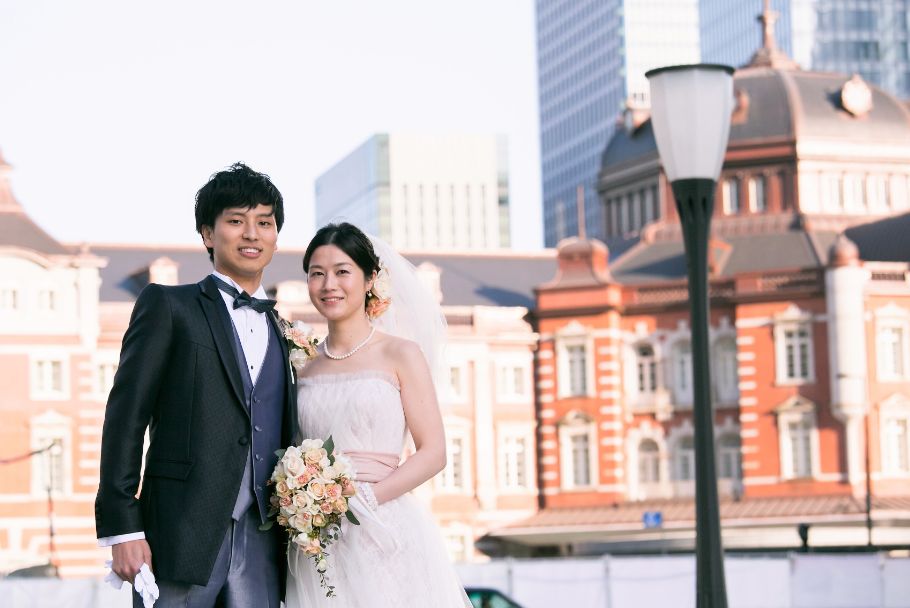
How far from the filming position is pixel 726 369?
159ft

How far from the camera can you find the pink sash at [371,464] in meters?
6.30

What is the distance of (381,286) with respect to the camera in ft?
21.7

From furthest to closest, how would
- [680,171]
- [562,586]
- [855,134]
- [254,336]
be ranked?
1. [855,134]
2. [562,586]
3. [680,171]
4. [254,336]

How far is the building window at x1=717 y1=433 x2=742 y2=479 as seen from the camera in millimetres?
47750

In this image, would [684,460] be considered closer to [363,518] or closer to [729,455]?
[729,455]

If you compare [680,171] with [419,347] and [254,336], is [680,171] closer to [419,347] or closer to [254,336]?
[419,347]

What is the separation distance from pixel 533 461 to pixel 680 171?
39746 millimetres

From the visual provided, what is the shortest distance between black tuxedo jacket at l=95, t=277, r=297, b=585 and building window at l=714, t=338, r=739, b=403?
42.7m

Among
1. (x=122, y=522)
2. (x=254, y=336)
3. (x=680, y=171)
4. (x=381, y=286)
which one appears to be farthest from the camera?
(x=680, y=171)

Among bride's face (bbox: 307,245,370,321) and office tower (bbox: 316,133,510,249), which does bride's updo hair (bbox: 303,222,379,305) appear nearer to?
bride's face (bbox: 307,245,370,321)

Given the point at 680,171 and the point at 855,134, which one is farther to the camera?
the point at 855,134

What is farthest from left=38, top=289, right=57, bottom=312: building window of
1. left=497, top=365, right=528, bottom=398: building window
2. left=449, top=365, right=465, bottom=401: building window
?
left=497, top=365, right=528, bottom=398: building window

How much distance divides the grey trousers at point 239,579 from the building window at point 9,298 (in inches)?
1676

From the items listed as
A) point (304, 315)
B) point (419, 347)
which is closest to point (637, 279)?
point (304, 315)
